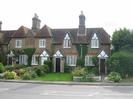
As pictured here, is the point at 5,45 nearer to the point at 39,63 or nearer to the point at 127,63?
the point at 39,63

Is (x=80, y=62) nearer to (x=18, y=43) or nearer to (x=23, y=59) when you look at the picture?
(x=23, y=59)

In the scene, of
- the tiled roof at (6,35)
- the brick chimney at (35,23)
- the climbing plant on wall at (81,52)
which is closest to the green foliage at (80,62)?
the climbing plant on wall at (81,52)

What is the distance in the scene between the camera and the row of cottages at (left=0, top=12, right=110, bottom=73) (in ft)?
160

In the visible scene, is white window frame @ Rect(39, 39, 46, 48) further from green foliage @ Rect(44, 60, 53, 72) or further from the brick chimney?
the brick chimney

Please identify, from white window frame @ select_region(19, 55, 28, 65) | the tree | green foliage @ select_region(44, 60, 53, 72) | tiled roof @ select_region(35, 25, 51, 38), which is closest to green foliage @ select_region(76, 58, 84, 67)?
green foliage @ select_region(44, 60, 53, 72)

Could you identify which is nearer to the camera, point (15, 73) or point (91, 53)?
point (15, 73)

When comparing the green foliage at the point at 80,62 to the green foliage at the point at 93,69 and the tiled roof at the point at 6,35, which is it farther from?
the tiled roof at the point at 6,35

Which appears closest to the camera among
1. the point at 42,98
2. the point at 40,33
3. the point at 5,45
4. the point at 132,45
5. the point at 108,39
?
the point at 42,98

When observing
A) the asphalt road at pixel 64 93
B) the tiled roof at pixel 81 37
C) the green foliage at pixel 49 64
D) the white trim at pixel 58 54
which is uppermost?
the tiled roof at pixel 81 37

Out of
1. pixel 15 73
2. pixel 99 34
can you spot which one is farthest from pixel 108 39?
pixel 15 73

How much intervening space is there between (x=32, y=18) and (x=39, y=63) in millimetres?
8830

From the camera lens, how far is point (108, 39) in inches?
1919

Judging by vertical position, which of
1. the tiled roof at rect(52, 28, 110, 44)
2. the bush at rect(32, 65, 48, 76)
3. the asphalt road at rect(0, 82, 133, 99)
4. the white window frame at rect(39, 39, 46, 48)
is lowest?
the asphalt road at rect(0, 82, 133, 99)

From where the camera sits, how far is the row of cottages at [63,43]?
48.7m
